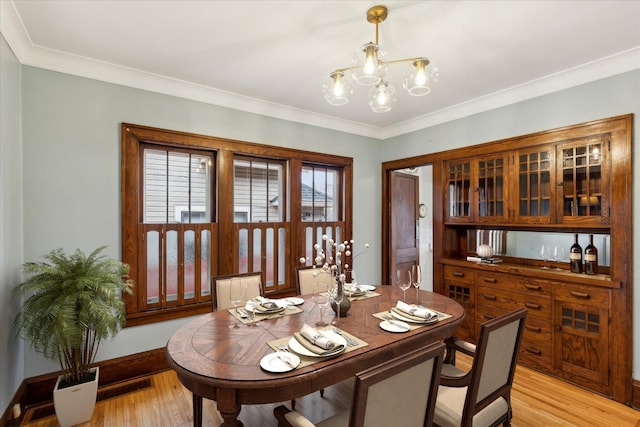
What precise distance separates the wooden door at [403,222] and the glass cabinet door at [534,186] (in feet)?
5.73

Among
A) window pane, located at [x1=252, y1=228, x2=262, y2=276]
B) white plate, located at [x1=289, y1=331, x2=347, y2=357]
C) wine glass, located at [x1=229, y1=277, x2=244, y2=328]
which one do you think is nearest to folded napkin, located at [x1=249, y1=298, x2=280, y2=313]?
wine glass, located at [x1=229, y1=277, x2=244, y2=328]

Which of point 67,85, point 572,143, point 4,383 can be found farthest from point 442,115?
point 4,383

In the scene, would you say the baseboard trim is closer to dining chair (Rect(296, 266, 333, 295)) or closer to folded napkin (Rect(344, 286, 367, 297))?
dining chair (Rect(296, 266, 333, 295))

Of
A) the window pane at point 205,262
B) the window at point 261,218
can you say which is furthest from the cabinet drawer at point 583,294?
the window pane at point 205,262

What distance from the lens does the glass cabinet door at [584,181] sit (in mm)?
2576

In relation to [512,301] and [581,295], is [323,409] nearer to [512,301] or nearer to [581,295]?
[512,301]

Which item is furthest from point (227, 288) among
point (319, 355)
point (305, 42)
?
point (305, 42)

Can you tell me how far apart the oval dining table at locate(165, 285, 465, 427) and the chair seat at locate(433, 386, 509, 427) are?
30cm

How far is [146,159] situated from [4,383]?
6.33 ft

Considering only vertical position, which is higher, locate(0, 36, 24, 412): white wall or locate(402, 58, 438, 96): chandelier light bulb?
locate(402, 58, 438, 96): chandelier light bulb

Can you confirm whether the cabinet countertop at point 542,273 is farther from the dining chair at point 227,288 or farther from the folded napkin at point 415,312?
the dining chair at point 227,288

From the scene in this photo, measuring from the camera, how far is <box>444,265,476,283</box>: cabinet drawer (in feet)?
11.3

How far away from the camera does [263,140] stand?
3551 millimetres

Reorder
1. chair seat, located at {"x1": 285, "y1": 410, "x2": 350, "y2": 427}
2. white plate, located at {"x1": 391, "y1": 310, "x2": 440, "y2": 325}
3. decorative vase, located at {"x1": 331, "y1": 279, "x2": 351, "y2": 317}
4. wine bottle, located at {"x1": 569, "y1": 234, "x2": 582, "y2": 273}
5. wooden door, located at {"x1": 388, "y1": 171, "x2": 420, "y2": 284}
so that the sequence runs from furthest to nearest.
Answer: wooden door, located at {"x1": 388, "y1": 171, "x2": 420, "y2": 284}, wine bottle, located at {"x1": 569, "y1": 234, "x2": 582, "y2": 273}, decorative vase, located at {"x1": 331, "y1": 279, "x2": 351, "y2": 317}, white plate, located at {"x1": 391, "y1": 310, "x2": 440, "y2": 325}, chair seat, located at {"x1": 285, "y1": 410, "x2": 350, "y2": 427}
